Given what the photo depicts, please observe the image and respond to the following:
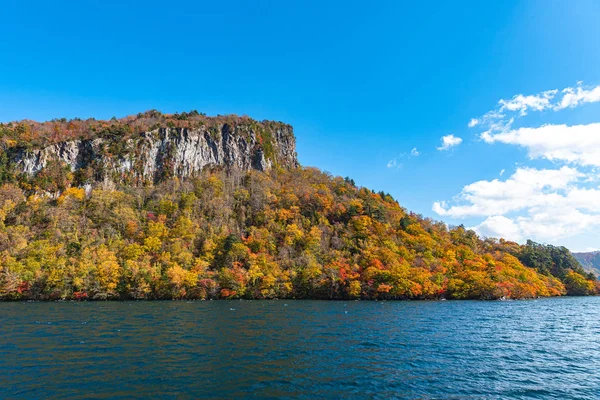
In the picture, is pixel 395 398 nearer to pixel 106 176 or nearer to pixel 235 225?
pixel 235 225

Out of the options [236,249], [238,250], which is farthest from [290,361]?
[236,249]

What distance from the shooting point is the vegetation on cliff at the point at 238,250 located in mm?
101750

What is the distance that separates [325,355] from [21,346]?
27.3 metres

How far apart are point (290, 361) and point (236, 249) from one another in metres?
102

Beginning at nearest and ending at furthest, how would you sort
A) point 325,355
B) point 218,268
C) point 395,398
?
point 395,398 < point 325,355 < point 218,268

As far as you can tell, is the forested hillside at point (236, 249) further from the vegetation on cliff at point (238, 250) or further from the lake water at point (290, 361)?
the lake water at point (290, 361)

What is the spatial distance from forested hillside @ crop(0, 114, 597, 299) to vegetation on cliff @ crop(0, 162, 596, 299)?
0.49m

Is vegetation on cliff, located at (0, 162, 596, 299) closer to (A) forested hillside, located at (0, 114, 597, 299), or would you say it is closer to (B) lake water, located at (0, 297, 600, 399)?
(A) forested hillside, located at (0, 114, 597, 299)

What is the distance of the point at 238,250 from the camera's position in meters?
126

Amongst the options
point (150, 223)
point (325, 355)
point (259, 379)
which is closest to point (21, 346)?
point (259, 379)

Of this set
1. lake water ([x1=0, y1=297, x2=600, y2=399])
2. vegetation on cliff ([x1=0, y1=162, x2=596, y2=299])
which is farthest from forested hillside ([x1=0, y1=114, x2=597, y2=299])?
lake water ([x1=0, y1=297, x2=600, y2=399])

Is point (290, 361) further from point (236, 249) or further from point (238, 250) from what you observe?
point (236, 249)

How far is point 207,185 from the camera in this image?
187 m

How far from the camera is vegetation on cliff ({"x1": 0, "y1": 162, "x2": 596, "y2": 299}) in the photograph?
10175 centimetres
